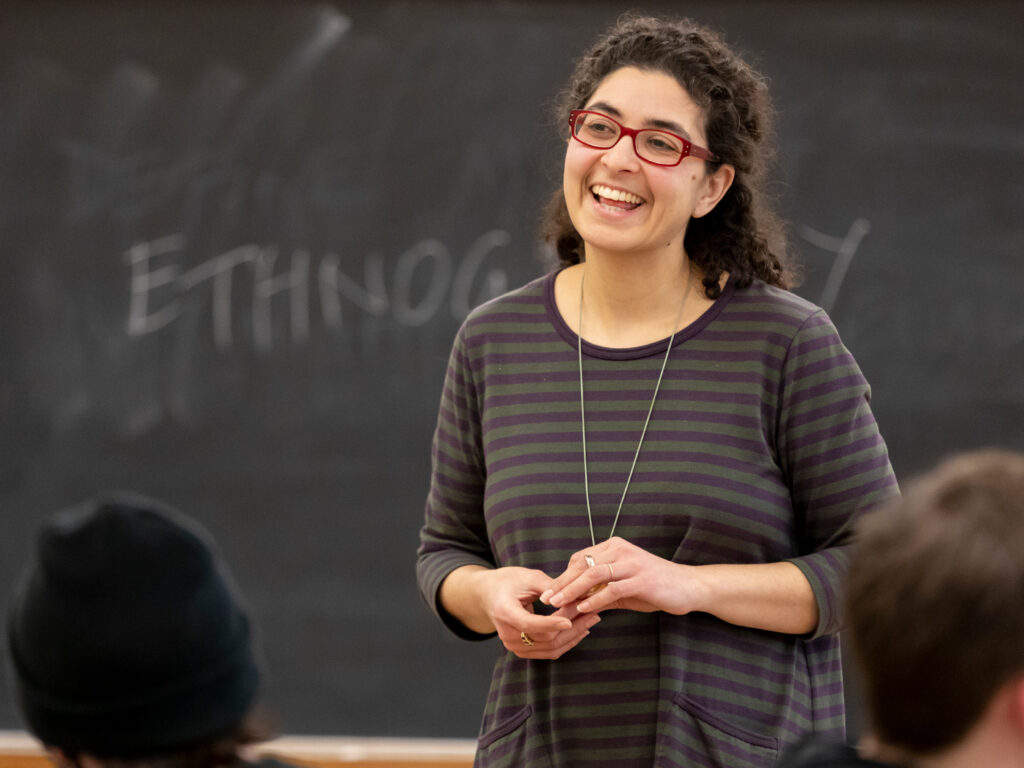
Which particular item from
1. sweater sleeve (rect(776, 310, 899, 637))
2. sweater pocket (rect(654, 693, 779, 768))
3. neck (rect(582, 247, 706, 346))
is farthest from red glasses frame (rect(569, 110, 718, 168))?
sweater pocket (rect(654, 693, 779, 768))

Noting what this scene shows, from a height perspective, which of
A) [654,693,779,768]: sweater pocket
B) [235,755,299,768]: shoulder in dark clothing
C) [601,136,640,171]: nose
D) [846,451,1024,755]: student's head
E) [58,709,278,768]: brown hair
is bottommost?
[654,693,779,768]: sweater pocket

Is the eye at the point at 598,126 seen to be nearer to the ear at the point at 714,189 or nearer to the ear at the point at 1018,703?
the ear at the point at 714,189

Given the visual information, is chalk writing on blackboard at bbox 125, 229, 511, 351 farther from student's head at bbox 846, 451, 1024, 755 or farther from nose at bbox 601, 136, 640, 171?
student's head at bbox 846, 451, 1024, 755

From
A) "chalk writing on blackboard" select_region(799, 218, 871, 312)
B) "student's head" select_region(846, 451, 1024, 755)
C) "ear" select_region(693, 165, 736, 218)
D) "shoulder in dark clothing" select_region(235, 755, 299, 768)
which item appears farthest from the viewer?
"chalk writing on blackboard" select_region(799, 218, 871, 312)

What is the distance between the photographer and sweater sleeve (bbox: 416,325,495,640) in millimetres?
1731

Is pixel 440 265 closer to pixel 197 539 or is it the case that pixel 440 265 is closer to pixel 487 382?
pixel 487 382

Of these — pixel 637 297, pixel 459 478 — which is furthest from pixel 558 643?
pixel 637 297

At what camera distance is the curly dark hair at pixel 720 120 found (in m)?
1.63

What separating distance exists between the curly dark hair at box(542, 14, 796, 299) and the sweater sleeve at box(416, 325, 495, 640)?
35 centimetres

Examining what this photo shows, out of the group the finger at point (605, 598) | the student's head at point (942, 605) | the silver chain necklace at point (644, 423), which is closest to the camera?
the student's head at point (942, 605)

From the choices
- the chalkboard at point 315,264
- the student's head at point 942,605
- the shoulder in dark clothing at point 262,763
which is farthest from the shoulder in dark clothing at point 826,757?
the chalkboard at point 315,264

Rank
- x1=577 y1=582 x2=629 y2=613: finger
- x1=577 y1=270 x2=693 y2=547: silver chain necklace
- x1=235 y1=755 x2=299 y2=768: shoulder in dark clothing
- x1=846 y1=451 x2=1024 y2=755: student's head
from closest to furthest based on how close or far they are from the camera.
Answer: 1. x1=846 y1=451 x2=1024 y2=755: student's head
2. x1=235 y1=755 x2=299 y2=768: shoulder in dark clothing
3. x1=577 y1=582 x2=629 y2=613: finger
4. x1=577 y1=270 x2=693 y2=547: silver chain necklace

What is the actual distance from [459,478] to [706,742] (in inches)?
18.8

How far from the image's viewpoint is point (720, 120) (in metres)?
1.65
